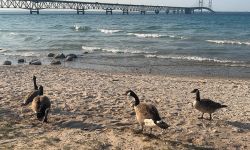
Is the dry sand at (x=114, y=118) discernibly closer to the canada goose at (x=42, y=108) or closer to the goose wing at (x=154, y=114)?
the canada goose at (x=42, y=108)

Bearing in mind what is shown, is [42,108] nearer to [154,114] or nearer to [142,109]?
[142,109]

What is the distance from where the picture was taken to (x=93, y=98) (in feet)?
41.1

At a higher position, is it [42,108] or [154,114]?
[154,114]

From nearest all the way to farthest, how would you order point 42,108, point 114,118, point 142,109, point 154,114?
point 154,114 → point 142,109 → point 42,108 → point 114,118

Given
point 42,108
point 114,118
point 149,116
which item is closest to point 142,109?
point 149,116

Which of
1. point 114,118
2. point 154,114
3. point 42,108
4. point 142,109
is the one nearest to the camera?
point 154,114

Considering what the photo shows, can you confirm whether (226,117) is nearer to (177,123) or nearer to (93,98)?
(177,123)

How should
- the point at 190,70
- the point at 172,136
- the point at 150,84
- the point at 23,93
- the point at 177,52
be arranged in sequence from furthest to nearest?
the point at 177,52 → the point at 190,70 → the point at 150,84 → the point at 23,93 → the point at 172,136

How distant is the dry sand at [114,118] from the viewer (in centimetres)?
799

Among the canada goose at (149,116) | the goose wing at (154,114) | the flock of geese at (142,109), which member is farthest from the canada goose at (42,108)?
the goose wing at (154,114)

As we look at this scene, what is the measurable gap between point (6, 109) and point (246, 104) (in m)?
6.83

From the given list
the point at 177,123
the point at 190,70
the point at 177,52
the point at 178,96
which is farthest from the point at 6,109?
the point at 177,52

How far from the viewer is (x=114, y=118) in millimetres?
10195

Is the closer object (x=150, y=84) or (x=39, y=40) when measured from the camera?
(x=150, y=84)
